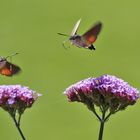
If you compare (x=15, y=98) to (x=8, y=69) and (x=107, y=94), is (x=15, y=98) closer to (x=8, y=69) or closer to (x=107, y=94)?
(x=8, y=69)

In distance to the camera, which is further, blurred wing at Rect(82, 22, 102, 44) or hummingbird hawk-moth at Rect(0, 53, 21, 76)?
hummingbird hawk-moth at Rect(0, 53, 21, 76)

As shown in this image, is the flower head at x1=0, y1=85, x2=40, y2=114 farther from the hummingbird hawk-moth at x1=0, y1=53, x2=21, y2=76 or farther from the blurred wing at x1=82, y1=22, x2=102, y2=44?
the blurred wing at x1=82, y1=22, x2=102, y2=44

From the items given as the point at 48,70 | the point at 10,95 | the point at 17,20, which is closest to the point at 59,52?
the point at 48,70

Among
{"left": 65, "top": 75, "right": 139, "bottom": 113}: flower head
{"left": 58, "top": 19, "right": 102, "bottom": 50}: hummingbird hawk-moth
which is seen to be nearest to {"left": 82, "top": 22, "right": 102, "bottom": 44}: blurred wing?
{"left": 58, "top": 19, "right": 102, "bottom": 50}: hummingbird hawk-moth

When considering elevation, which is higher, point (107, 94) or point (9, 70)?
point (9, 70)

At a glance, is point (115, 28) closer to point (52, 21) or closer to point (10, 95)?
point (52, 21)

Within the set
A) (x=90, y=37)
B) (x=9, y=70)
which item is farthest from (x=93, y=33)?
(x=9, y=70)

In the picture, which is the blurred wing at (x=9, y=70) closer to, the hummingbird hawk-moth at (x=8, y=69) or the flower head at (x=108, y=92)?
the hummingbird hawk-moth at (x=8, y=69)
